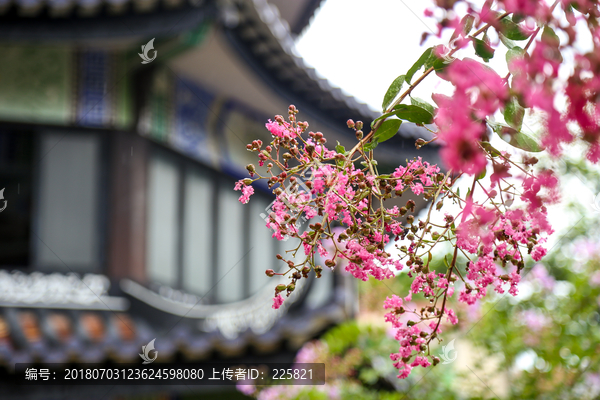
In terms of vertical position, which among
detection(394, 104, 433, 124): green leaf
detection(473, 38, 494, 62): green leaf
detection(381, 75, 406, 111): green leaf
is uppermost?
detection(473, 38, 494, 62): green leaf

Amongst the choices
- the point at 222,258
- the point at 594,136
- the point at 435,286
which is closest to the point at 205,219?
the point at 222,258

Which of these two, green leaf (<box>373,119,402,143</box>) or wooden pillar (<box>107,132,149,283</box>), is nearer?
green leaf (<box>373,119,402,143</box>)

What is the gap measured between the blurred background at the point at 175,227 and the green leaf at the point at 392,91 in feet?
5.52

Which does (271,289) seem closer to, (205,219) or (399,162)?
(205,219)

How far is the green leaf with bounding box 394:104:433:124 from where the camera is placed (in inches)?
25.2

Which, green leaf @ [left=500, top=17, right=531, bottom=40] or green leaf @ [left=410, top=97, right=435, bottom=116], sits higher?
green leaf @ [left=500, top=17, right=531, bottom=40]

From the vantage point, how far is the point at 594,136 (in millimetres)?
400

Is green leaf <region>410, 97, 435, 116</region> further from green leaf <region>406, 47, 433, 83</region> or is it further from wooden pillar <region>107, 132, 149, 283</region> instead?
wooden pillar <region>107, 132, 149, 283</region>

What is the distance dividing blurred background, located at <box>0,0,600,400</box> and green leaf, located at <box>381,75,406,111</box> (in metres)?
1.68

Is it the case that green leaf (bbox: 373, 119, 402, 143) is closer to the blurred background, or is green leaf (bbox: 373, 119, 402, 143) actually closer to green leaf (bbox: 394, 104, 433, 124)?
green leaf (bbox: 394, 104, 433, 124)

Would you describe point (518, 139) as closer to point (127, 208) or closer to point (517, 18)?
point (517, 18)

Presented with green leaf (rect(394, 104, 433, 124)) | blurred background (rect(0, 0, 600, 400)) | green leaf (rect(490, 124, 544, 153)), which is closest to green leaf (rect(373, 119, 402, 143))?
green leaf (rect(394, 104, 433, 124))

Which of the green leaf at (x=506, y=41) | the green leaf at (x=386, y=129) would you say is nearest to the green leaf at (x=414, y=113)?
the green leaf at (x=386, y=129)

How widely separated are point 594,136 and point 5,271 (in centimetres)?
258
